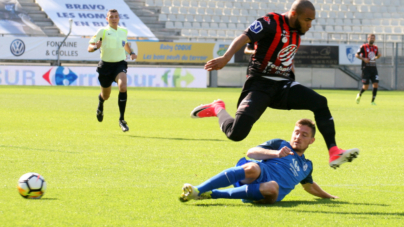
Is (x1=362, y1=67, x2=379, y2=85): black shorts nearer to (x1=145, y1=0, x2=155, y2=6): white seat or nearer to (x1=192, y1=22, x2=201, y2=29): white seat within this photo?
(x1=192, y1=22, x2=201, y2=29): white seat

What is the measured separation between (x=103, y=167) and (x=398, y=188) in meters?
3.14

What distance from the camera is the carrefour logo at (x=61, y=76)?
95.5 ft

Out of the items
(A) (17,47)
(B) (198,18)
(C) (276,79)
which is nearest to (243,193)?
(C) (276,79)

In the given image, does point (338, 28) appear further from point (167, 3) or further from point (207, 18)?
point (167, 3)

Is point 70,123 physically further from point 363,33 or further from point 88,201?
point 363,33

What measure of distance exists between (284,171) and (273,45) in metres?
1.31

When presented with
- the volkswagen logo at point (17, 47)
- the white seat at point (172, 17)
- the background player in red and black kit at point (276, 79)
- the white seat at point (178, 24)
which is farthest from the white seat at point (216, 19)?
the background player in red and black kit at point (276, 79)

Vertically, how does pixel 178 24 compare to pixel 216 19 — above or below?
below

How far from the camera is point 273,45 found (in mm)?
5438

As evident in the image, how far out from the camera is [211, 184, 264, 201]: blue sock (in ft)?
15.1

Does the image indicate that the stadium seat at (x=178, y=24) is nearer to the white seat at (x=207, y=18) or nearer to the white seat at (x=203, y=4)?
the white seat at (x=207, y=18)

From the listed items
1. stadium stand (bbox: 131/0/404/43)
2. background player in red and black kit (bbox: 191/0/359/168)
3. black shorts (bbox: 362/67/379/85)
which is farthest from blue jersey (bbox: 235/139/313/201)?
stadium stand (bbox: 131/0/404/43)

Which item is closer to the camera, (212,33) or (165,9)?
(212,33)

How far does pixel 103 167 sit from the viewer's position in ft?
20.9
